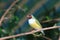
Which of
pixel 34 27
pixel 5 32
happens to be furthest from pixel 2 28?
pixel 34 27

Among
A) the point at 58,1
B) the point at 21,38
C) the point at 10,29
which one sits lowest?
the point at 21,38

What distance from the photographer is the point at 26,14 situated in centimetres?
248

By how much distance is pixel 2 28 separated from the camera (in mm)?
2521

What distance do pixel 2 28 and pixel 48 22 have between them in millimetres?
679

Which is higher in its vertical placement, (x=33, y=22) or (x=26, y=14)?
(x=26, y=14)

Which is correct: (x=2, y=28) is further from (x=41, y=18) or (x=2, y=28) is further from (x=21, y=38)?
(x=41, y=18)

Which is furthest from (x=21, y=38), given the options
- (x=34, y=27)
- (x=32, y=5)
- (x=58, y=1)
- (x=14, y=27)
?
(x=58, y=1)

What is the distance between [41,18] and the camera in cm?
247

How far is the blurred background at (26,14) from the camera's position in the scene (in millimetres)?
2367

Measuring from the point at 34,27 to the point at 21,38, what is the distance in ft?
1.21

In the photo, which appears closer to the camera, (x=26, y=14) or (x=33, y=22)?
(x=33, y=22)

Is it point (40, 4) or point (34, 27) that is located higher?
point (40, 4)

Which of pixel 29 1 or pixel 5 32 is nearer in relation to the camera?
pixel 29 1

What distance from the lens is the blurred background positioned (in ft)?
7.77
